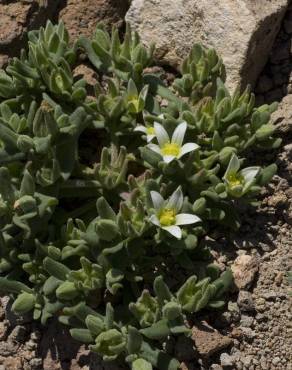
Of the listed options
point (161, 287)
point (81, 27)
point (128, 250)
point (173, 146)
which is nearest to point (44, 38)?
point (81, 27)

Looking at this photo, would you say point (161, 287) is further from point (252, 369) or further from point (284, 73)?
point (284, 73)

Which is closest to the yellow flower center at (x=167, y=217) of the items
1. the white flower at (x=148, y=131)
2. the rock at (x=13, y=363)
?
the white flower at (x=148, y=131)

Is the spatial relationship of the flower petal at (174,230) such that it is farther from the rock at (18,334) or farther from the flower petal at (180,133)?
the rock at (18,334)

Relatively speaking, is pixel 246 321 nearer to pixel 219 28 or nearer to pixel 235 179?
pixel 235 179

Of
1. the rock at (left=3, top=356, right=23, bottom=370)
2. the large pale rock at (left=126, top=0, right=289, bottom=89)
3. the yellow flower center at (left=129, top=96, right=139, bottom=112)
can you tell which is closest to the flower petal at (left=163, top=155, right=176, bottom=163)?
the yellow flower center at (left=129, top=96, right=139, bottom=112)

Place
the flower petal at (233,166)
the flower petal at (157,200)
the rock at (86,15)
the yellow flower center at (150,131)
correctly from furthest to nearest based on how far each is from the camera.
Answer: the rock at (86,15)
the yellow flower center at (150,131)
the flower petal at (233,166)
the flower petal at (157,200)

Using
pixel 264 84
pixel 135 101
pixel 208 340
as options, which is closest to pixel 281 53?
pixel 264 84
